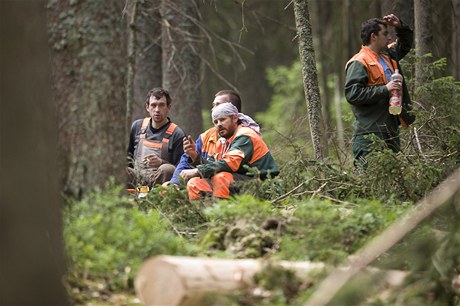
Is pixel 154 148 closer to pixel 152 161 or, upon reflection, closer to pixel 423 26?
pixel 152 161

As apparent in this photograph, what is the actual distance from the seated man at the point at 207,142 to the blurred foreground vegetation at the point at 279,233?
129 cm

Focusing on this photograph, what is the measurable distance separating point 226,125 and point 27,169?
16.1ft

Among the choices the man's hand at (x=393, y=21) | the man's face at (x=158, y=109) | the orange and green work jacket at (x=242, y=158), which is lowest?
the orange and green work jacket at (x=242, y=158)

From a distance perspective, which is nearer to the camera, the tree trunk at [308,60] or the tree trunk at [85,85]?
the tree trunk at [85,85]

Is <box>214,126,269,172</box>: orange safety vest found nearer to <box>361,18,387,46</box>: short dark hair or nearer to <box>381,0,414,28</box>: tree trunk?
<box>361,18,387,46</box>: short dark hair

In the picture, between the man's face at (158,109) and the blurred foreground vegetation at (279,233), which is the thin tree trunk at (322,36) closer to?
the man's face at (158,109)

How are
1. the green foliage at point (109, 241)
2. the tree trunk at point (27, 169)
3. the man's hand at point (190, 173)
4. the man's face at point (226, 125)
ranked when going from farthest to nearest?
the man's face at point (226, 125) → the man's hand at point (190, 173) → the green foliage at point (109, 241) → the tree trunk at point (27, 169)

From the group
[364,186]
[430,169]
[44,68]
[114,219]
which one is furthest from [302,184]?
[44,68]

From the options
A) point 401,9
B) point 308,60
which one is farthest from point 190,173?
point 401,9

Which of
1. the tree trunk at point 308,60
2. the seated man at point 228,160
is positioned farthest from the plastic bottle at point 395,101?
the seated man at point 228,160

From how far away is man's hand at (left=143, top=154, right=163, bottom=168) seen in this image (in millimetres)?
11898

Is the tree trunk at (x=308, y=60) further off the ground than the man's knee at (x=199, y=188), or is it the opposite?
the tree trunk at (x=308, y=60)

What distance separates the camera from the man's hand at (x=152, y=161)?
11898 mm

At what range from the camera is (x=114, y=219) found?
682cm
